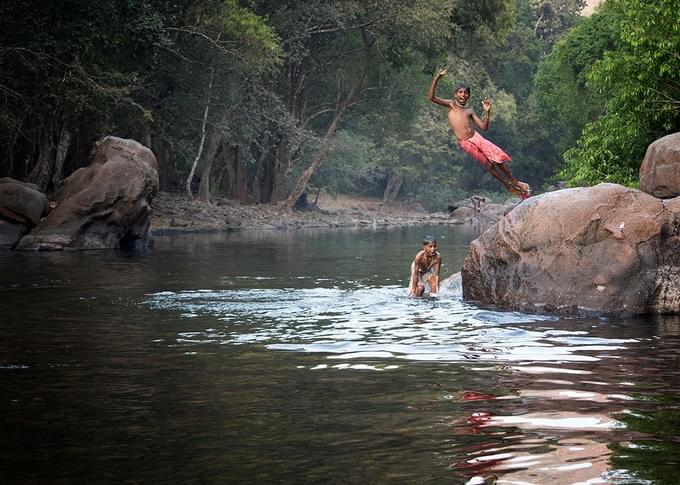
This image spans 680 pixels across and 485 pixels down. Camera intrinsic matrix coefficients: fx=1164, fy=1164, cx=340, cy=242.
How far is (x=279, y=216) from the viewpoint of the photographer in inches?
1959

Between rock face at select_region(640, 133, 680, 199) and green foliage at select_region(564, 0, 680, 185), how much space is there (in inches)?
245

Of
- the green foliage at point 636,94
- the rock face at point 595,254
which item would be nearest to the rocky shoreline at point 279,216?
the green foliage at point 636,94

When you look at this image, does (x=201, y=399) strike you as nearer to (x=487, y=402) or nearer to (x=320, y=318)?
(x=487, y=402)

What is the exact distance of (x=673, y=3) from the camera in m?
24.4

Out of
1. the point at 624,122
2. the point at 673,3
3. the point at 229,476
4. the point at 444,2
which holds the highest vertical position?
the point at 444,2

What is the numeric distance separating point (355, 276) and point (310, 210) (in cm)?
3675

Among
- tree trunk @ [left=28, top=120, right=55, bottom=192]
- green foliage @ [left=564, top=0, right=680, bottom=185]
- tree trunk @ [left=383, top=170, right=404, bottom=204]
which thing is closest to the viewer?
green foliage @ [left=564, top=0, right=680, bottom=185]

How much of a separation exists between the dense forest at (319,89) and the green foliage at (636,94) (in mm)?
47

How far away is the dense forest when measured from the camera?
27.4 m

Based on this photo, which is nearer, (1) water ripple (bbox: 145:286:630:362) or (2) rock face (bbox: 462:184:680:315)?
(1) water ripple (bbox: 145:286:630:362)

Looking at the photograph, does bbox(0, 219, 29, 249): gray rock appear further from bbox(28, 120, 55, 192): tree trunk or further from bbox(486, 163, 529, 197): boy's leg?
bbox(486, 163, 529, 197): boy's leg

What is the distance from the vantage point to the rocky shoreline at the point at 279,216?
41.5m

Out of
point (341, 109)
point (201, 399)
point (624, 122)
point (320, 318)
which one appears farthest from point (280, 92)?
point (201, 399)

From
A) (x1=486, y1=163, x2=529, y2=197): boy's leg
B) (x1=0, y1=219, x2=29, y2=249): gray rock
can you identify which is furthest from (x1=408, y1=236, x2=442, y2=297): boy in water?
(x1=0, y1=219, x2=29, y2=249): gray rock
